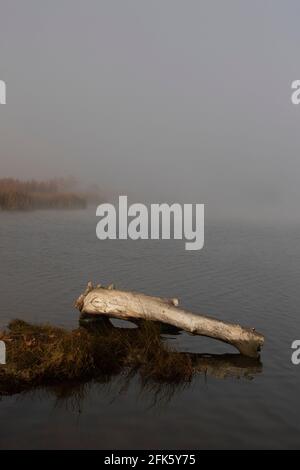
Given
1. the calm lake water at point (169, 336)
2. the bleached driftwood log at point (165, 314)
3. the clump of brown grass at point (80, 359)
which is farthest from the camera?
the bleached driftwood log at point (165, 314)

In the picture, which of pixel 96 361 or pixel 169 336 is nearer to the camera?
pixel 96 361

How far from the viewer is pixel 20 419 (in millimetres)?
8852

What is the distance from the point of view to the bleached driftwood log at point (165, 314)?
42.0 ft

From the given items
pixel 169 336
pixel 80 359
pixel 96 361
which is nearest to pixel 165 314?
pixel 169 336

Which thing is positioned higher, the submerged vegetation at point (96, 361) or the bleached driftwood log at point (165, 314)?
the bleached driftwood log at point (165, 314)

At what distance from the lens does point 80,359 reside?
10.8 meters

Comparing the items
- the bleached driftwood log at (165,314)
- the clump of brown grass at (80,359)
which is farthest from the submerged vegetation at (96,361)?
the bleached driftwood log at (165,314)

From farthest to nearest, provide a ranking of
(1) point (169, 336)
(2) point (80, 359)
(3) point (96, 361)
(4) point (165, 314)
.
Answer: (1) point (169, 336) → (4) point (165, 314) → (3) point (96, 361) → (2) point (80, 359)

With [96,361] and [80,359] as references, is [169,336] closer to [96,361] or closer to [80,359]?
[96,361]

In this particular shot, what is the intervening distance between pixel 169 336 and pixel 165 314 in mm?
854

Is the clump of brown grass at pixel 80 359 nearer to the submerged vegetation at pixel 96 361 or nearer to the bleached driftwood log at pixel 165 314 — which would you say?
the submerged vegetation at pixel 96 361

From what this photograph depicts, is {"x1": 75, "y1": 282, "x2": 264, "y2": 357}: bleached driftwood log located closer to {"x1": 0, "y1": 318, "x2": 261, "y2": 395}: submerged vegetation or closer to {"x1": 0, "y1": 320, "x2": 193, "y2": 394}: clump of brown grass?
{"x1": 0, "y1": 318, "x2": 261, "y2": 395}: submerged vegetation
